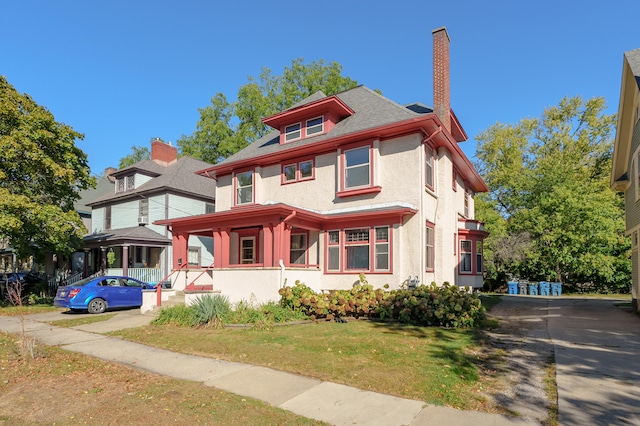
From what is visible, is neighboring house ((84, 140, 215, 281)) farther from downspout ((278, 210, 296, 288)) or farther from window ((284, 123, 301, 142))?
downspout ((278, 210, 296, 288))

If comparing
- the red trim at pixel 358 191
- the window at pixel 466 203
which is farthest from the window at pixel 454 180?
the red trim at pixel 358 191

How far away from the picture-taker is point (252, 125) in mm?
35938

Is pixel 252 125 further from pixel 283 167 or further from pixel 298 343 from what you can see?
pixel 298 343

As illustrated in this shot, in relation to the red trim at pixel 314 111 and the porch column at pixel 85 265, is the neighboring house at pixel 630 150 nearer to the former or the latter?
the red trim at pixel 314 111

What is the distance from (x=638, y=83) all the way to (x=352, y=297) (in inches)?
437

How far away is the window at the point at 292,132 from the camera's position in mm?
17578

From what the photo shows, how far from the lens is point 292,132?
17.7 m

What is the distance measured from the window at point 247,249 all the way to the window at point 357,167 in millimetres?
5409

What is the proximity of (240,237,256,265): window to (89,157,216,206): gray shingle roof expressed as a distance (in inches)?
360

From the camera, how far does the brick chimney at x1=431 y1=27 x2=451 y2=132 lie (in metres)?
15.8

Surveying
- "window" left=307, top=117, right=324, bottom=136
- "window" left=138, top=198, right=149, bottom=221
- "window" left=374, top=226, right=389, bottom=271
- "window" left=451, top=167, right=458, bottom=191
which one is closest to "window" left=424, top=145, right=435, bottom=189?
"window" left=374, top=226, right=389, bottom=271

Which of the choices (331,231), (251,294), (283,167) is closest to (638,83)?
(331,231)

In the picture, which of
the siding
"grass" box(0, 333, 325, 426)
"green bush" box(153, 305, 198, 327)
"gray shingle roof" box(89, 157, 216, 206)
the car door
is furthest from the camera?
"gray shingle roof" box(89, 157, 216, 206)

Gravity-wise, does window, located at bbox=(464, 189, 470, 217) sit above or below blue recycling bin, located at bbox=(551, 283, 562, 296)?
above
